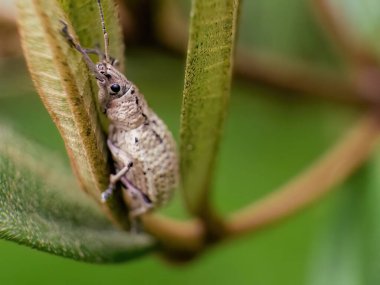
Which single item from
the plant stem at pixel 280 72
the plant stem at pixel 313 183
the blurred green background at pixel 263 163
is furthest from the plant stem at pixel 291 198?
the plant stem at pixel 280 72

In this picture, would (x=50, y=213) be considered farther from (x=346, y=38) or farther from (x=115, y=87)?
(x=346, y=38)

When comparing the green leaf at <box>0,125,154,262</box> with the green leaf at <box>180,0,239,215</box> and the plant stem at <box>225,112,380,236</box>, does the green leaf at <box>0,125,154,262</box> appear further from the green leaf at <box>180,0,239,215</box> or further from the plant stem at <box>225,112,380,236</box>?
the plant stem at <box>225,112,380,236</box>

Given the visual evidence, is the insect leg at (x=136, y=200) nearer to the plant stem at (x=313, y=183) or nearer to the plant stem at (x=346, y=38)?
the plant stem at (x=313, y=183)

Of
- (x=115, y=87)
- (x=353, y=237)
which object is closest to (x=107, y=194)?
(x=115, y=87)

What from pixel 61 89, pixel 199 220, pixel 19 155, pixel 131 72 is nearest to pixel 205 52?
pixel 61 89

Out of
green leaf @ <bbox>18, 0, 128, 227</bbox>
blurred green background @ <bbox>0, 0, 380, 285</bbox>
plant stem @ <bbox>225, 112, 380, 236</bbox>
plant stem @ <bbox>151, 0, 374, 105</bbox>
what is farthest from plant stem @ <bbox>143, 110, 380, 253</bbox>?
green leaf @ <bbox>18, 0, 128, 227</bbox>
